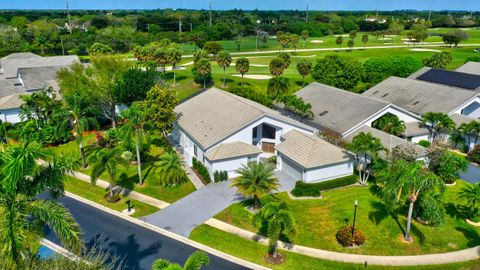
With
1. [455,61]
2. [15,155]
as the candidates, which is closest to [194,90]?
[15,155]

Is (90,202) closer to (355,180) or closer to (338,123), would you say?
(355,180)

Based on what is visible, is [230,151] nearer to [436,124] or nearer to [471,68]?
[436,124]

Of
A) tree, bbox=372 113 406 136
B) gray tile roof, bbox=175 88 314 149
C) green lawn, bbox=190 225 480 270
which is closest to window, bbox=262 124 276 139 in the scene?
gray tile roof, bbox=175 88 314 149

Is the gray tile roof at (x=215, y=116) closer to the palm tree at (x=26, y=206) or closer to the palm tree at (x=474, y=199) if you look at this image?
the palm tree at (x=474, y=199)

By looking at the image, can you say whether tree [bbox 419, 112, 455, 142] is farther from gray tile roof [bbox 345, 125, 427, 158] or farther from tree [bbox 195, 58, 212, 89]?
tree [bbox 195, 58, 212, 89]

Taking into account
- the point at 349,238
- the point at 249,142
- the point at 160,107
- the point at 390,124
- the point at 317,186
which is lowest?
the point at 349,238

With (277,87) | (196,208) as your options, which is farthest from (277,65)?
(196,208)
